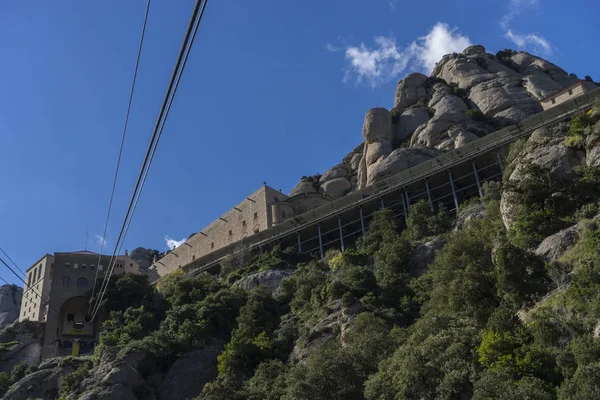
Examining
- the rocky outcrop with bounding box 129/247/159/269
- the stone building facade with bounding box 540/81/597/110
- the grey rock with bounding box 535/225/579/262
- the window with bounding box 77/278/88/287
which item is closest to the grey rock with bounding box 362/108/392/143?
the stone building facade with bounding box 540/81/597/110

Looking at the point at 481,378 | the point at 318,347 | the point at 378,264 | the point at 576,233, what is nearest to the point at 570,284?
the point at 576,233

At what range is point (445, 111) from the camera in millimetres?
69375

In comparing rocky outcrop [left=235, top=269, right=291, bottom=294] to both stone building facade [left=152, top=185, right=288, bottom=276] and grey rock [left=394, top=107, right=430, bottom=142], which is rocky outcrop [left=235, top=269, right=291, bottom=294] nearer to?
stone building facade [left=152, top=185, right=288, bottom=276]

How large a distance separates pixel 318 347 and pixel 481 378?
541 inches

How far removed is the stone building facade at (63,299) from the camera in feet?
176

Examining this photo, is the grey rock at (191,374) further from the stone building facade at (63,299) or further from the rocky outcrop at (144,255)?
the rocky outcrop at (144,255)

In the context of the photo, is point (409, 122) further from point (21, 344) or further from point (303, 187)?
point (21, 344)

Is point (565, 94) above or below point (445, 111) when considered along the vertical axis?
below

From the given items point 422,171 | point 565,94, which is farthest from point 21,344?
point 565,94

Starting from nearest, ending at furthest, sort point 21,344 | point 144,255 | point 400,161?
point 21,344 → point 400,161 → point 144,255

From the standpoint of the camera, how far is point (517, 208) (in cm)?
3288

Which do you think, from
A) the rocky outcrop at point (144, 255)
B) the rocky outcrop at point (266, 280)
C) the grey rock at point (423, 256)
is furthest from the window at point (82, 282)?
the rocky outcrop at point (144, 255)

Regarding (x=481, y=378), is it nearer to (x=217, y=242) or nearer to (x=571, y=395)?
(x=571, y=395)

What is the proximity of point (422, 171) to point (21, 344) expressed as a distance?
111ft
